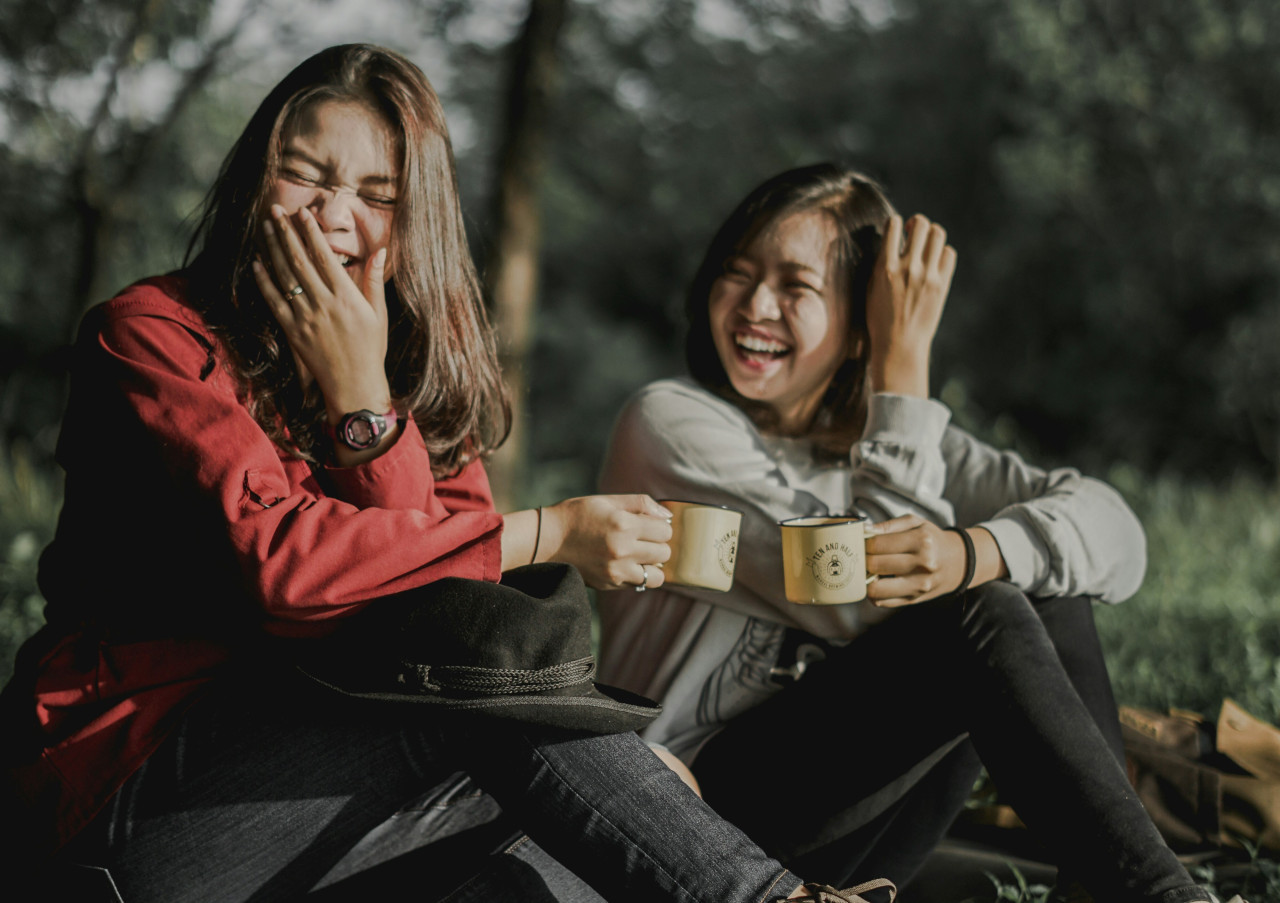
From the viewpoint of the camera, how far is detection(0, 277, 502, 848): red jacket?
1.65 metres

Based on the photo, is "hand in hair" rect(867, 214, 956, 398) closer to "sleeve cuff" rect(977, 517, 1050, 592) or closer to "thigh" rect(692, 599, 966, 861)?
"sleeve cuff" rect(977, 517, 1050, 592)

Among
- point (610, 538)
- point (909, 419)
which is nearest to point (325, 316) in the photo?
point (610, 538)

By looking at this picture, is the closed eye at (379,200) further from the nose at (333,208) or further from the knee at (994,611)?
the knee at (994,611)

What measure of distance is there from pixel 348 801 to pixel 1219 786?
6.42 feet

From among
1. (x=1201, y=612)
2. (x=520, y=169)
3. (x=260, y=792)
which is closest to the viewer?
(x=260, y=792)

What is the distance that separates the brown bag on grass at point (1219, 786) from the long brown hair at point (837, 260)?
3.43 ft

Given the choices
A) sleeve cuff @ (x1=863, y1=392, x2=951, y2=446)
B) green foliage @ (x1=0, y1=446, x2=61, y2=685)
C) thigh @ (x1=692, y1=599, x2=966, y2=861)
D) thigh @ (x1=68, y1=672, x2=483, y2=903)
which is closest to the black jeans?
thigh @ (x1=692, y1=599, x2=966, y2=861)

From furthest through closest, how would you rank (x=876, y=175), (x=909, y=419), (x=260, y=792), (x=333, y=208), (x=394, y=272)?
(x=876, y=175), (x=909, y=419), (x=394, y=272), (x=333, y=208), (x=260, y=792)

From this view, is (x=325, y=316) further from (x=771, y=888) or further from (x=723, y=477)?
(x=771, y=888)

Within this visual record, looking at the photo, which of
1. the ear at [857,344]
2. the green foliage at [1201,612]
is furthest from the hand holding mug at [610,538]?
the green foliage at [1201,612]

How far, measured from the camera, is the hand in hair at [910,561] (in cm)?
211

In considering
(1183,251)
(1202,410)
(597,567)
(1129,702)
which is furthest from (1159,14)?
(597,567)

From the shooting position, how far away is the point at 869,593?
212 cm

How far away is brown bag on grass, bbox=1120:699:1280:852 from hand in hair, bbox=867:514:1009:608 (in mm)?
826
